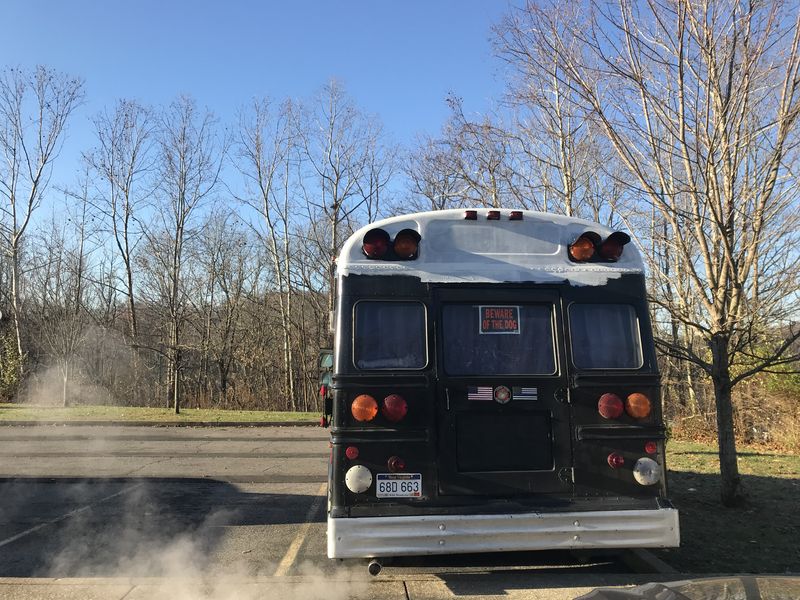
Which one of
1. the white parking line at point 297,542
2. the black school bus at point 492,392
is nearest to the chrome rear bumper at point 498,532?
the black school bus at point 492,392

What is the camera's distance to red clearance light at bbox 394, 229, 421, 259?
174 inches

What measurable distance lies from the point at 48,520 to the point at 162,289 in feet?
74.6

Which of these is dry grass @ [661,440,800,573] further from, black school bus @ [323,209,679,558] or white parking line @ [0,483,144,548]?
white parking line @ [0,483,144,548]

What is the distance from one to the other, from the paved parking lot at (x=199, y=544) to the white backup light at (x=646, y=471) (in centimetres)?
87

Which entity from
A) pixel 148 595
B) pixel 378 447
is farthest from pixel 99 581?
pixel 378 447

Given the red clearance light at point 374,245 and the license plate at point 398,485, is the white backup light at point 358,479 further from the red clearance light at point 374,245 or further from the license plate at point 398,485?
the red clearance light at point 374,245

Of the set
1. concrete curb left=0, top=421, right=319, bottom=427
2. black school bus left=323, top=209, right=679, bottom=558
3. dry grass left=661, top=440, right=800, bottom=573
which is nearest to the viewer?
black school bus left=323, top=209, right=679, bottom=558

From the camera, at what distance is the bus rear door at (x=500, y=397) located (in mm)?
4176

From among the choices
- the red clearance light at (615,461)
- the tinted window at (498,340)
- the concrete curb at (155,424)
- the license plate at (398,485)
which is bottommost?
the concrete curb at (155,424)

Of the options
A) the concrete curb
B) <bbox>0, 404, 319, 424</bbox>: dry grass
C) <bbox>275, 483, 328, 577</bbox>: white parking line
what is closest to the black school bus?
<bbox>275, 483, 328, 577</bbox>: white parking line

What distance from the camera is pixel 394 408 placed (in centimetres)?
416

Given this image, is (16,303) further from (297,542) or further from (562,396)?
(562,396)

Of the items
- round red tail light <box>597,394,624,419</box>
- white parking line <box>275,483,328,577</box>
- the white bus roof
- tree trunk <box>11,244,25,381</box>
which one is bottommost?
white parking line <box>275,483,328,577</box>

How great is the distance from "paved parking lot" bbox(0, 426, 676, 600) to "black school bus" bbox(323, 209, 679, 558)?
662 millimetres
